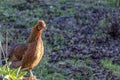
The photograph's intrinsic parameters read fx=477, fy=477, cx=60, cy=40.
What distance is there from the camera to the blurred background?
Result: 7.91m

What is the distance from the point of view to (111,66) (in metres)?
8.04

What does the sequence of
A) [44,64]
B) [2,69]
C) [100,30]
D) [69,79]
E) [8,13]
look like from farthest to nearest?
[8,13] < [100,30] < [44,64] < [69,79] < [2,69]

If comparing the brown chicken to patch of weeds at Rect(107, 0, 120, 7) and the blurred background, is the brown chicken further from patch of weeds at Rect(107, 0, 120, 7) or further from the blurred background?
patch of weeds at Rect(107, 0, 120, 7)

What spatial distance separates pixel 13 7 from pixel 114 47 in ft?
11.3

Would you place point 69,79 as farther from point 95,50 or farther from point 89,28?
point 89,28

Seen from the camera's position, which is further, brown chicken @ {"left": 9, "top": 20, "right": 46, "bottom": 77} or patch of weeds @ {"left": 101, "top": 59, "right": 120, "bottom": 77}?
patch of weeds @ {"left": 101, "top": 59, "right": 120, "bottom": 77}

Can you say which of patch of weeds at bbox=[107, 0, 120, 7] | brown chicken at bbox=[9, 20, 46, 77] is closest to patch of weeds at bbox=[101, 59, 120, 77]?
brown chicken at bbox=[9, 20, 46, 77]

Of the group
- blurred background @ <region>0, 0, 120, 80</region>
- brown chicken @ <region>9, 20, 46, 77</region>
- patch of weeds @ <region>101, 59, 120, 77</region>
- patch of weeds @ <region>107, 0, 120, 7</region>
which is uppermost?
brown chicken @ <region>9, 20, 46, 77</region>

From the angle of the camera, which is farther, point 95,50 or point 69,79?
point 95,50

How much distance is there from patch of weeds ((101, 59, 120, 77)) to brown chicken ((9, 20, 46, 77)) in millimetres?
1953

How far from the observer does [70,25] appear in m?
10.4

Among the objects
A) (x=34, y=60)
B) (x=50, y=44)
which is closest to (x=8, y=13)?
(x=50, y=44)

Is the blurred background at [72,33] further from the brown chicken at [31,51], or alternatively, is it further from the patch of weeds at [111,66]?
the brown chicken at [31,51]

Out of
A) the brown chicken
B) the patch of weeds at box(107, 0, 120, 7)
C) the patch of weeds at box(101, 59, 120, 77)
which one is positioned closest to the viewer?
the brown chicken
